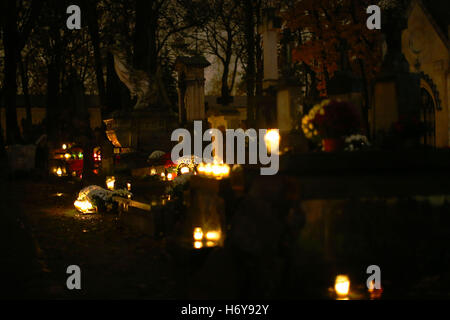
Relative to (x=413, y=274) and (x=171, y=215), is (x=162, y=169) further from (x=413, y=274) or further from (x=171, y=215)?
(x=413, y=274)

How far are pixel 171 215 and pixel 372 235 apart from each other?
4179 mm

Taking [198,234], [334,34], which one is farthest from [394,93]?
[334,34]

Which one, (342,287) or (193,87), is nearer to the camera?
(342,287)

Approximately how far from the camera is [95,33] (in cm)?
2772

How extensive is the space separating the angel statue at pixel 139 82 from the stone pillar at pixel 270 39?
8788mm

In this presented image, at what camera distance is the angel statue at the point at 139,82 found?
22734mm

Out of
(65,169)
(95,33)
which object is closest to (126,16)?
(95,33)

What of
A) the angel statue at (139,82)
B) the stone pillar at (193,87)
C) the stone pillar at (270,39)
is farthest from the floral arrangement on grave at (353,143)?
the stone pillar at (193,87)

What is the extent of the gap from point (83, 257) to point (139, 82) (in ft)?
50.5

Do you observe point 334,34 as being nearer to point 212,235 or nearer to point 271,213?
point 212,235

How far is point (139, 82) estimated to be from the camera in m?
22.8

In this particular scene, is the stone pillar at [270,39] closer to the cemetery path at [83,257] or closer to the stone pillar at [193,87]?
the cemetery path at [83,257]

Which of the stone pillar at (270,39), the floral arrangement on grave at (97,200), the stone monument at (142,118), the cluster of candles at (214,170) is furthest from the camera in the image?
the stone monument at (142,118)

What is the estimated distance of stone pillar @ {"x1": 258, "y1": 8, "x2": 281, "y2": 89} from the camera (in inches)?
532
